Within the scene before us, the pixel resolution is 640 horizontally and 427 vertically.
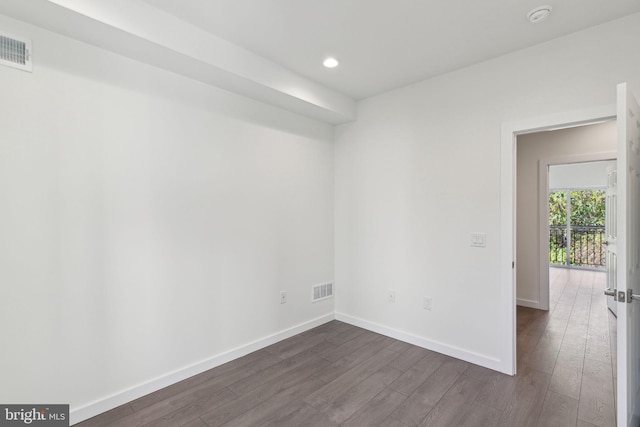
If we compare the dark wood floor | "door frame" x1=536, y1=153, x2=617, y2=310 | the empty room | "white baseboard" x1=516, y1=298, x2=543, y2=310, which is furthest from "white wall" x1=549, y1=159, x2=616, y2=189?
the dark wood floor

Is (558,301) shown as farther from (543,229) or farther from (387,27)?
(387,27)

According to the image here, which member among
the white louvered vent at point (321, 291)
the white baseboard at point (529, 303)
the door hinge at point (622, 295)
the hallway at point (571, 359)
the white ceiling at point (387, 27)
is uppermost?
the white ceiling at point (387, 27)

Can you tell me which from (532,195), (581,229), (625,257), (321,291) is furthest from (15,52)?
(581,229)

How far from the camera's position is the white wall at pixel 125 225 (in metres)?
1.85

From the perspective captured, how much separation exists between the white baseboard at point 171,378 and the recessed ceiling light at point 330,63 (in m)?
2.77

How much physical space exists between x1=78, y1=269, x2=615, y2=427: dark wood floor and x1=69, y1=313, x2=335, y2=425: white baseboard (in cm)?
5

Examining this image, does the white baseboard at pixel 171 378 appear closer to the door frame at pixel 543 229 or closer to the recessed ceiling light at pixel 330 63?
the recessed ceiling light at pixel 330 63

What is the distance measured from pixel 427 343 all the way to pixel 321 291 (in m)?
1.33

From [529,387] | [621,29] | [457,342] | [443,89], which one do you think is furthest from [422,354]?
[621,29]

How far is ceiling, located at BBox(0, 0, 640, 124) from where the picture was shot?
6.36 feet

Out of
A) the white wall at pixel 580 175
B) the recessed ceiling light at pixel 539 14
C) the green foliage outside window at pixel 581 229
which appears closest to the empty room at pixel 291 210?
the recessed ceiling light at pixel 539 14

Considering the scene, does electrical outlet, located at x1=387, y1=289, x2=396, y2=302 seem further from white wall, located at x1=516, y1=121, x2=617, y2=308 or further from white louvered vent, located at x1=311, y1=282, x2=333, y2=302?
white wall, located at x1=516, y1=121, x2=617, y2=308

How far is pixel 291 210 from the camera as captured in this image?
134 inches

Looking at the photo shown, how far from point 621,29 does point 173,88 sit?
3.36 m
